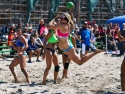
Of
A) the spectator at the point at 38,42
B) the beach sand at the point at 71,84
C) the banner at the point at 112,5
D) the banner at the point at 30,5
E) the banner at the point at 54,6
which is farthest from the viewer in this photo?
the banner at the point at 112,5

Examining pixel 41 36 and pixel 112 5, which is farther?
pixel 112 5

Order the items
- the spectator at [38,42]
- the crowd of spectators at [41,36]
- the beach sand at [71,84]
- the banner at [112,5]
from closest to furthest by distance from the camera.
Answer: the beach sand at [71,84] → the crowd of spectators at [41,36] → the spectator at [38,42] → the banner at [112,5]

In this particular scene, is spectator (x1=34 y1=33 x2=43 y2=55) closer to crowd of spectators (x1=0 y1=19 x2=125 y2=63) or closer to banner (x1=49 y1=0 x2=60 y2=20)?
crowd of spectators (x1=0 y1=19 x2=125 y2=63)

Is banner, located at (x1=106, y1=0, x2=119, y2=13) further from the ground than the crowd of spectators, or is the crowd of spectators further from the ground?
banner, located at (x1=106, y1=0, x2=119, y2=13)

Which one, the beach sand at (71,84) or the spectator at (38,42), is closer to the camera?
the beach sand at (71,84)

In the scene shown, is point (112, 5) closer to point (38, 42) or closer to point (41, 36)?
point (41, 36)

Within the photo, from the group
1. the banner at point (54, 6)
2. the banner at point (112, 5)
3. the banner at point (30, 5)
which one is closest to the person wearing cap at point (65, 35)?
the banner at point (30, 5)

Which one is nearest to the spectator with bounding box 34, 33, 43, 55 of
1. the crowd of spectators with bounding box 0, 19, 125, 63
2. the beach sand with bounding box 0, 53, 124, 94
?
the crowd of spectators with bounding box 0, 19, 125, 63

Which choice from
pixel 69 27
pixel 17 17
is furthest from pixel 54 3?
pixel 69 27

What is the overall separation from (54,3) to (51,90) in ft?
48.9

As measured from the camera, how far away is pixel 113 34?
1852cm

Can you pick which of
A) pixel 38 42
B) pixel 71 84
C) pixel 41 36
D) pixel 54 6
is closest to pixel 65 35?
pixel 71 84

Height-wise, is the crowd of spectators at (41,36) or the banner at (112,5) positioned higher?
the banner at (112,5)

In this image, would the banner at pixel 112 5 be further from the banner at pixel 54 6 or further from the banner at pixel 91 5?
the banner at pixel 54 6
